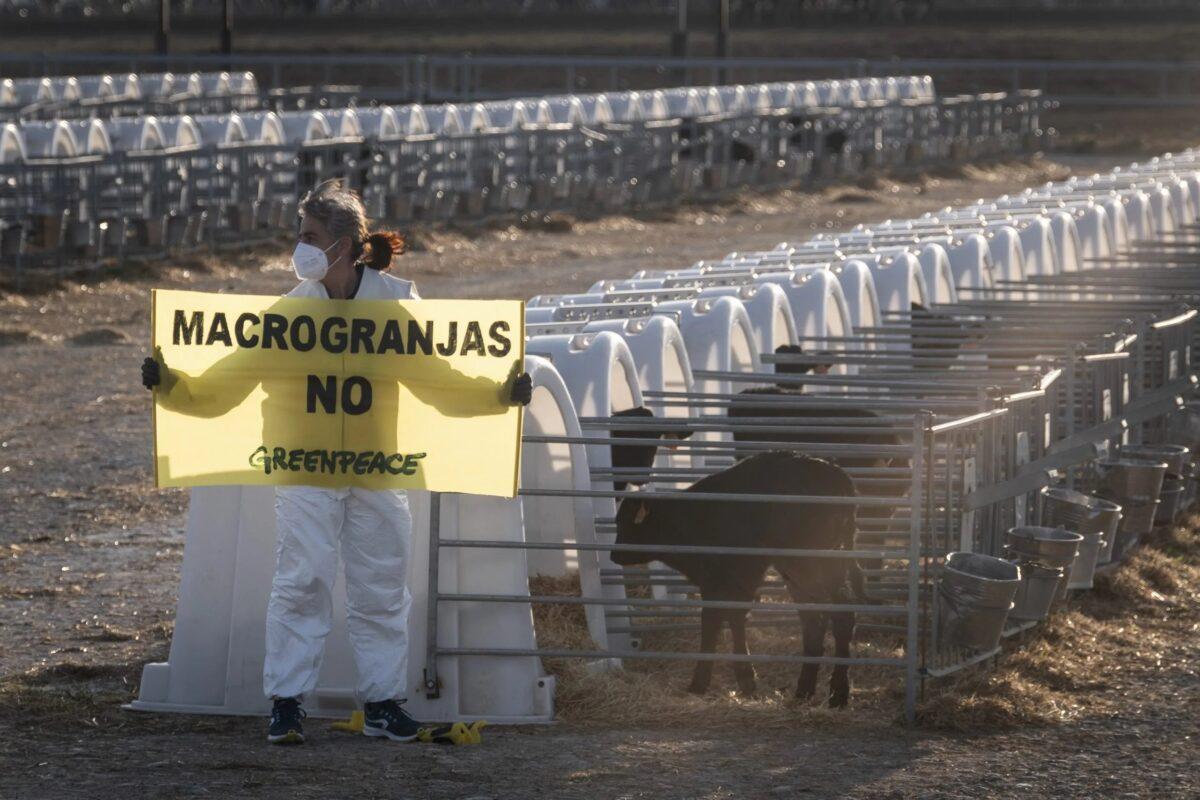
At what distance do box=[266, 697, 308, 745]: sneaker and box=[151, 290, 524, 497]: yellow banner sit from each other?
0.71 metres

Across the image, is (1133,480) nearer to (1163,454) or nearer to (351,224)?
(1163,454)

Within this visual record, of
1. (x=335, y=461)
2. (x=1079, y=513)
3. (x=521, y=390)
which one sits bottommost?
(x=1079, y=513)

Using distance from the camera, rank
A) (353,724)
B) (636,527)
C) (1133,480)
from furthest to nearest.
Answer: (1133,480), (636,527), (353,724)

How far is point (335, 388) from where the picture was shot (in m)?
7.28

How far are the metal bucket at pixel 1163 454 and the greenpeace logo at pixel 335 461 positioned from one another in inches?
180

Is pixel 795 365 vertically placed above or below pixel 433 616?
above

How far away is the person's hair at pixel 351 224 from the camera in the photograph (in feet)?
23.0

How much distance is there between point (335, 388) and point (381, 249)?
489mm

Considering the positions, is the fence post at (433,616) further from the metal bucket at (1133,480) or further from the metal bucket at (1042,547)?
the metal bucket at (1133,480)

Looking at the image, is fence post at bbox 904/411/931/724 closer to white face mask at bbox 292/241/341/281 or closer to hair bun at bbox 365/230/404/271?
hair bun at bbox 365/230/404/271

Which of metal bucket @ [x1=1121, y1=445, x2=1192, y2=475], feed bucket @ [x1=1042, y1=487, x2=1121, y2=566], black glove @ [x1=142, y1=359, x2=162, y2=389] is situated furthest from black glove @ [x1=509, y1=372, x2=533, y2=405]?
metal bucket @ [x1=1121, y1=445, x2=1192, y2=475]

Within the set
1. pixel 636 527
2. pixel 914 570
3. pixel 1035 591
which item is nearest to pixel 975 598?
pixel 914 570

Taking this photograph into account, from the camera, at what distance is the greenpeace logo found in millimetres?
7074

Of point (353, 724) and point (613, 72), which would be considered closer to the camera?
point (353, 724)
